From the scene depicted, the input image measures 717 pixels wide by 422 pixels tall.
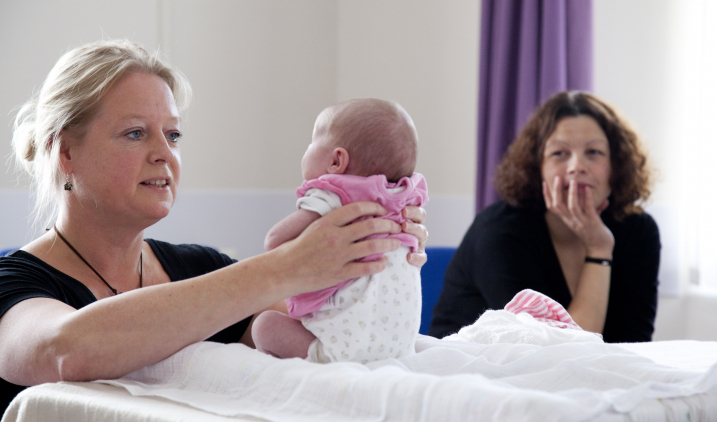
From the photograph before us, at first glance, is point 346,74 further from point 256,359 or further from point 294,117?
point 256,359

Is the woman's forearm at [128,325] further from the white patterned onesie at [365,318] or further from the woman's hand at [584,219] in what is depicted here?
the woman's hand at [584,219]

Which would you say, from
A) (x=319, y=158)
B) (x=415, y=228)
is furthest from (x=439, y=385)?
(x=319, y=158)

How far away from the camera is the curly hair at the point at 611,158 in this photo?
2.18m

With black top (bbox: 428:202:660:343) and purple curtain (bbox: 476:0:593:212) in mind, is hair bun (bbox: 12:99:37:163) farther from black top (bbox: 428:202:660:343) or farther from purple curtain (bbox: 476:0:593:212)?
purple curtain (bbox: 476:0:593:212)

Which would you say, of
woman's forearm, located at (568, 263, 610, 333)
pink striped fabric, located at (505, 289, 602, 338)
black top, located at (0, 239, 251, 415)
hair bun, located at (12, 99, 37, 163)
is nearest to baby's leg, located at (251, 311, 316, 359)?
black top, located at (0, 239, 251, 415)

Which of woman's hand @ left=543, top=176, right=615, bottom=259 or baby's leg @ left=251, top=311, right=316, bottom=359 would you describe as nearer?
baby's leg @ left=251, top=311, right=316, bottom=359

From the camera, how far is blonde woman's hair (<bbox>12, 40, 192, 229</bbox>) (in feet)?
3.88

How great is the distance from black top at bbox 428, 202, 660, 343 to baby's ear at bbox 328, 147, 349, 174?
3.49ft

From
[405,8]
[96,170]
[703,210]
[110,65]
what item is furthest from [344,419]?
[405,8]

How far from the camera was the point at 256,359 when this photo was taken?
2.63ft

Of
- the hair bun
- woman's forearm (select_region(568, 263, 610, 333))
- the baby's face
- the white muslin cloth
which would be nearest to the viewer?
the white muslin cloth

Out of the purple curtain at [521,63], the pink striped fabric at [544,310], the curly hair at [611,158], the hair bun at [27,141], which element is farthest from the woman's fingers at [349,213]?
the purple curtain at [521,63]

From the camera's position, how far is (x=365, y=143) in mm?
1006

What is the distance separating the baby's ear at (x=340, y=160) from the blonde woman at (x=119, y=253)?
99mm
